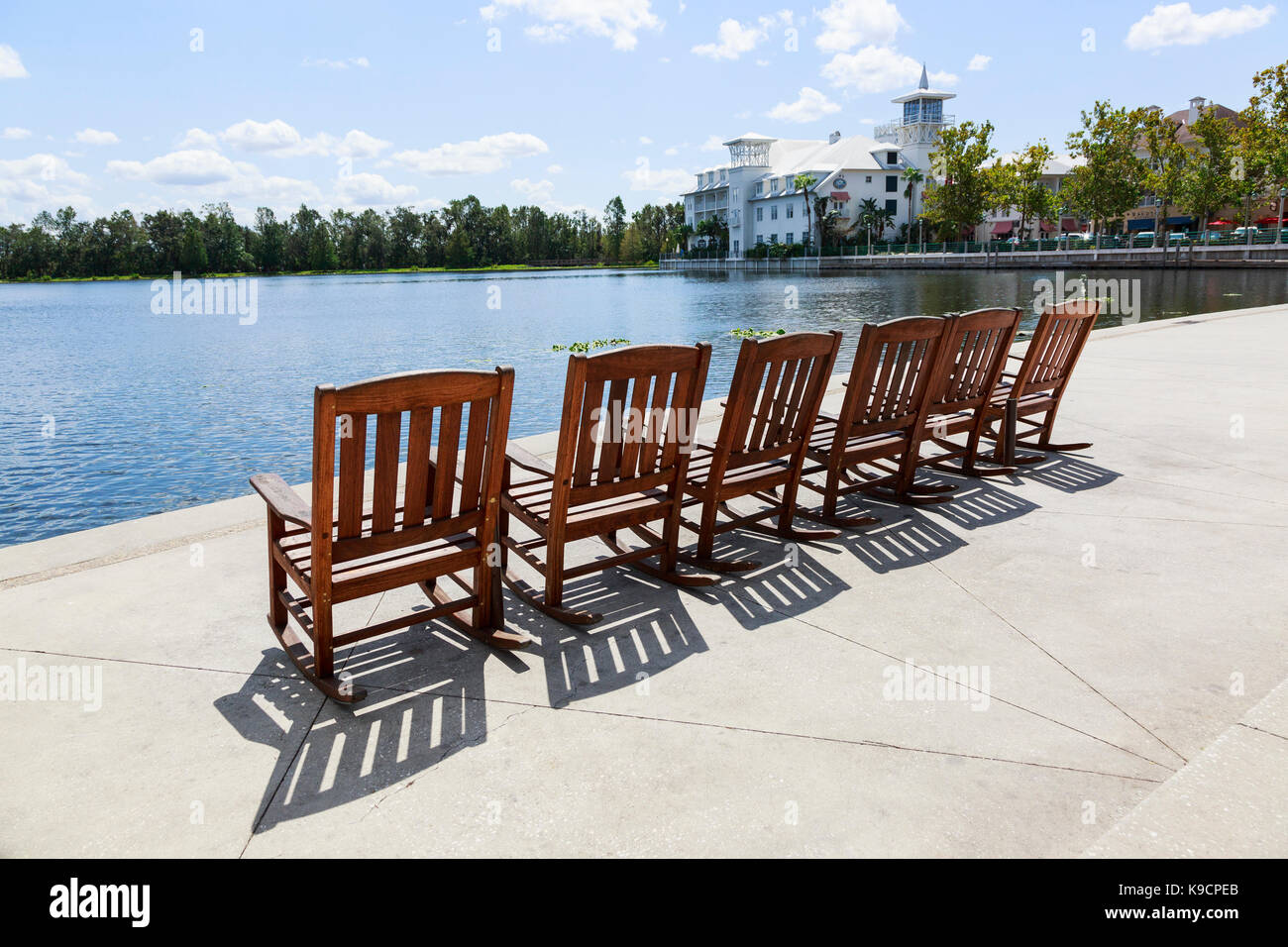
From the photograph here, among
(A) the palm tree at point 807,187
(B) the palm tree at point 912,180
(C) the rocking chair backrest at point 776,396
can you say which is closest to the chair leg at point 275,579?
(C) the rocking chair backrest at point 776,396

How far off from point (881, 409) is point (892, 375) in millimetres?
246

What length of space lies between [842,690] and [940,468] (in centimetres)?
356

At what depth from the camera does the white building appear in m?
101

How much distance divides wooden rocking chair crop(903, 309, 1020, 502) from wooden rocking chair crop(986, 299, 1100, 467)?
A: 216 millimetres

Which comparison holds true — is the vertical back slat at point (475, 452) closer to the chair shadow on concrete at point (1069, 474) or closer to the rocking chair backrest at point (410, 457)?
the rocking chair backrest at point (410, 457)

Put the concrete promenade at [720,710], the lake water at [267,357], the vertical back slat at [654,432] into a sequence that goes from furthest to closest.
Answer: the lake water at [267,357]
the vertical back slat at [654,432]
the concrete promenade at [720,710]

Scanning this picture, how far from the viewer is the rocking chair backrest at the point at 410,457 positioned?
118 inches

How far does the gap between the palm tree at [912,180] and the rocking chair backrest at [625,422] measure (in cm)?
10129

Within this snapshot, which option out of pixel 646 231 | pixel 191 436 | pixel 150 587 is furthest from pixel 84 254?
pixel 150 587

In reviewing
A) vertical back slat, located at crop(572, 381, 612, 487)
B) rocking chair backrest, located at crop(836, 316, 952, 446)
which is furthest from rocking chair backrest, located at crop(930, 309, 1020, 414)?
vertical back slat, located at crop(572, 381, 612, 487)

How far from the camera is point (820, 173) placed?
102 m

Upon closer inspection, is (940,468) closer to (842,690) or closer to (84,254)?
(842,690)

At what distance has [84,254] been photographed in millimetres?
113312
